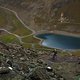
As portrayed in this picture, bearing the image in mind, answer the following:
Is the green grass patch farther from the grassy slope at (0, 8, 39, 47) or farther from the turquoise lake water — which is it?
the turquoise lake water

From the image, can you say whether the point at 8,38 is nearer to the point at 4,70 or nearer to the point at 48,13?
the point at 48,13

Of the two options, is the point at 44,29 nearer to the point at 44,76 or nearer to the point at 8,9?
the point at 8,9

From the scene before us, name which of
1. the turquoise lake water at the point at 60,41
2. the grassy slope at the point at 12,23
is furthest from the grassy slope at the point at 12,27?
the turquoise lake water at the point at 60,41

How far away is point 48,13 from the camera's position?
472ft

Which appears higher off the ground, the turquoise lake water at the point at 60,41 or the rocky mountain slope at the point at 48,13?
the rocky mountain slope at the point at 48,13

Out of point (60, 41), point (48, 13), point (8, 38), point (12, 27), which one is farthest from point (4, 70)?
point (48, 13)

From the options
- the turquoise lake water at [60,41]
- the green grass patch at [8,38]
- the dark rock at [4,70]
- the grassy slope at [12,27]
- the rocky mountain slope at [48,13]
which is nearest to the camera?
the dark rock at [4,70]

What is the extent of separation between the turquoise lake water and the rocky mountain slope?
9.70 m

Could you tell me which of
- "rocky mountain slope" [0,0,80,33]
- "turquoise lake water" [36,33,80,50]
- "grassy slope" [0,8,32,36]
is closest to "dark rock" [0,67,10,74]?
"turquoise lake water" [36,33,80,50]

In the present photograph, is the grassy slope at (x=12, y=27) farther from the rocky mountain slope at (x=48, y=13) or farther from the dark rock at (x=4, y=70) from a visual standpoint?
the dark rock at (x=4, y=70)

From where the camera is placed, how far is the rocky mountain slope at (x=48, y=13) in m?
130

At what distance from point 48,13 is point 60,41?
41129 mm

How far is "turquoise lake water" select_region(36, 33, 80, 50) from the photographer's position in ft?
324

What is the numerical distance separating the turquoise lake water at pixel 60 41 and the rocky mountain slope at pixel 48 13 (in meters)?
9.70
